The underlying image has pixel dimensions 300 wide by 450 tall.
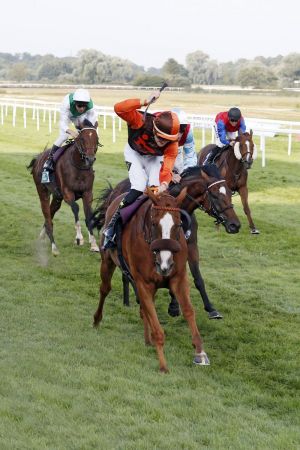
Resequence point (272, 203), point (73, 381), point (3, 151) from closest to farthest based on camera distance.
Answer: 1. point (73, 381)
2. point (272, 203)
3. point (3, 151)

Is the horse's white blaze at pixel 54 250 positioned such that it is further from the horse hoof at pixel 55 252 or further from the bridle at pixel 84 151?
the bridle at pixel 84 151

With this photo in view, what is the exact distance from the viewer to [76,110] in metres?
11.2

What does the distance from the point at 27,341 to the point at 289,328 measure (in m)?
2.51

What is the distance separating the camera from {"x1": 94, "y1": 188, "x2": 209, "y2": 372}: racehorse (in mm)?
5996

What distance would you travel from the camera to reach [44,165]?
12.0 metres

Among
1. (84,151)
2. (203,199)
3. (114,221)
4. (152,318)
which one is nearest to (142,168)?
(114,221)

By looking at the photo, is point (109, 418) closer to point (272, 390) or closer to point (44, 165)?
point (272, 390)

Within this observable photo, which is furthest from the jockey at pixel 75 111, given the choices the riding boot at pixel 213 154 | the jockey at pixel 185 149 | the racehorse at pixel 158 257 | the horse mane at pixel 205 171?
the racehorse at pixel 158 257

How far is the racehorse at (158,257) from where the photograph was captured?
600 centimetres

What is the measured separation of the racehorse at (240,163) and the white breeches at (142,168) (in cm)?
544

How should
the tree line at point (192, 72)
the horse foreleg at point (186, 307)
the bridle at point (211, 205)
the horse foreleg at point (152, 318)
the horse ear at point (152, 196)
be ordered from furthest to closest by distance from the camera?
1. the tree line at point (192, 72)
2. the bridle at point (211, 205)
3. the horse foreleg at point (186, 307)
4. the horse foreleg at point (152, 318)
5. the horse ear at point (152, 196)

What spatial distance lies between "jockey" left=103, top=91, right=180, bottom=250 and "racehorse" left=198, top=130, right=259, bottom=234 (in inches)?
214

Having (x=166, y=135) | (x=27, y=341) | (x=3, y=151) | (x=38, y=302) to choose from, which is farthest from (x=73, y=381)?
(x=3, y=151)

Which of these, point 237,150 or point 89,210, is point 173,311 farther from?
point 237,150
